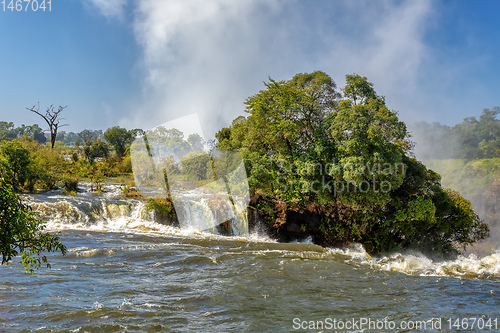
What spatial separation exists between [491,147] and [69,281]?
135 feet

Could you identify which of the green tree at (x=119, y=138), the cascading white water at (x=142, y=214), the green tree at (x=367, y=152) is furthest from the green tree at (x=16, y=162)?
the green tree at (x=119, y=138)

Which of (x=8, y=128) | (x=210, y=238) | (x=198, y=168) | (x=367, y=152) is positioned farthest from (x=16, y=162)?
(x=8, y=128)

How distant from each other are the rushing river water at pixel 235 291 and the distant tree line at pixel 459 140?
27.3 meters

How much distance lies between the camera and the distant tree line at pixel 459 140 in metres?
35.5

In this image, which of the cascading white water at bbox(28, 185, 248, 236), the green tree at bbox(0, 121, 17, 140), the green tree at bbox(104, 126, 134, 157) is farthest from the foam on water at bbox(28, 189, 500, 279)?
the green tree at bbox(0, 121, 17, 140)

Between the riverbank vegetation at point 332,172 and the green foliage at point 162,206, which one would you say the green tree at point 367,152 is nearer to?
the riverbank vegetation at point 332,172

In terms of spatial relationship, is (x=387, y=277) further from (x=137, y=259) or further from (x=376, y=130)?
(x=137, y=259)

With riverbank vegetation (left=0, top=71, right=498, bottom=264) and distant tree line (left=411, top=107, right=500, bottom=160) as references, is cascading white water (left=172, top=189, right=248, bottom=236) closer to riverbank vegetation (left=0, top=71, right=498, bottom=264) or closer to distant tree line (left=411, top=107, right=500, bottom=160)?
riverbank vegetation (left=0, top=71, right=498, bottom=264)

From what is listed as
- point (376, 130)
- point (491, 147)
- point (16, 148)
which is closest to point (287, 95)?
point (376, 130)

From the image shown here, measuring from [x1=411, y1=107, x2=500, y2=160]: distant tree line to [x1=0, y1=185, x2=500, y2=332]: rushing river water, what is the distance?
2728cm

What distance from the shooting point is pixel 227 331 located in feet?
18.6

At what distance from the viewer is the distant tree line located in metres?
35.5

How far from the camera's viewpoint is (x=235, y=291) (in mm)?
7812

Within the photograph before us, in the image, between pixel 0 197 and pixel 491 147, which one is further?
pixel 491 147
